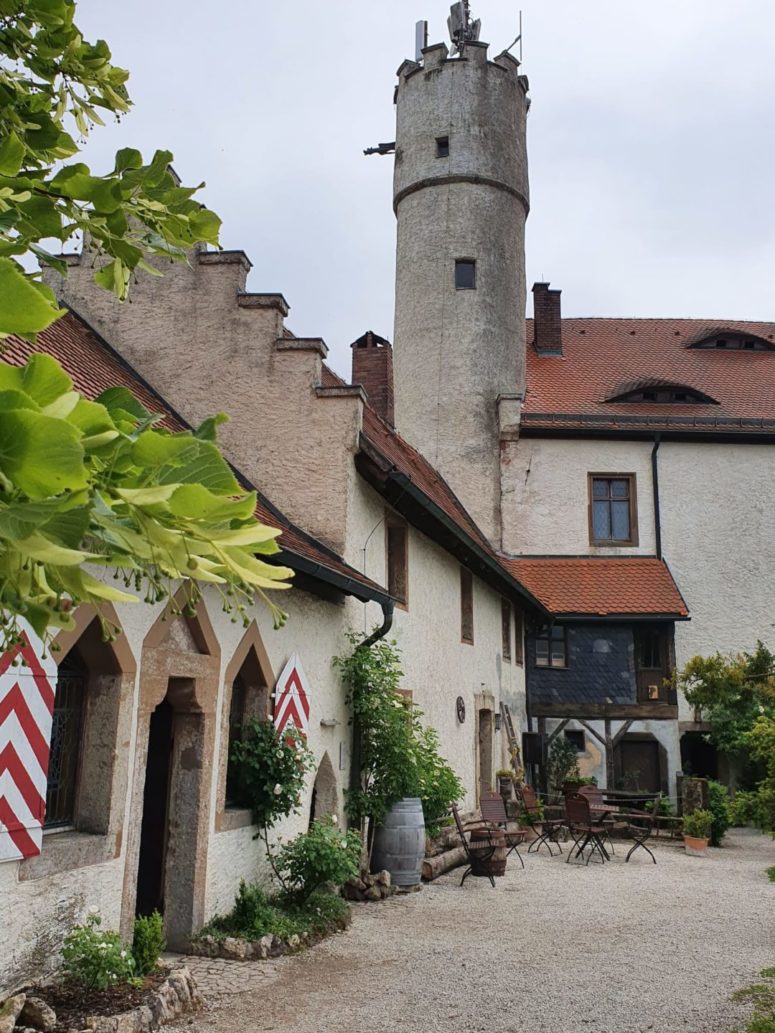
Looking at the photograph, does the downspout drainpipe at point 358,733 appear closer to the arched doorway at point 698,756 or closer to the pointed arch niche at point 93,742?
the pointed arch niche at point 93,742

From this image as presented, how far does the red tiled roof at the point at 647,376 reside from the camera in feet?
71.7

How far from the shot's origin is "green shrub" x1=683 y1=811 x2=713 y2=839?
15750mm

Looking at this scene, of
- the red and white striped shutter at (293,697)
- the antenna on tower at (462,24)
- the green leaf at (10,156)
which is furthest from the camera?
the antenna on tower at (462,24)

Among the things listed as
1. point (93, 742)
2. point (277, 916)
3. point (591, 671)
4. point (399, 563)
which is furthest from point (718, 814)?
point (93, 742)

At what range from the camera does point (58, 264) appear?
228 cm

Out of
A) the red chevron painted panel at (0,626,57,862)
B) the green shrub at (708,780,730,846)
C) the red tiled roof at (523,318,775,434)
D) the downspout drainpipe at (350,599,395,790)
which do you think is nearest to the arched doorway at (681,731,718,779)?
the green shrub at (708,780,730,846)

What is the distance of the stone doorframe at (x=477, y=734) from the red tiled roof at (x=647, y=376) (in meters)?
7.62

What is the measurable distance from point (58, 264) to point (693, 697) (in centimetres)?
1699

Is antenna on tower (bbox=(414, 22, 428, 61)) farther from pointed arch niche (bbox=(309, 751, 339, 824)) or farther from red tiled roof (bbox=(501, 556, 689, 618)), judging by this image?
pointed arch niche (bbox=(309, 751, 339, 824))

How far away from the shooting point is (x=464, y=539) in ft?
41.8

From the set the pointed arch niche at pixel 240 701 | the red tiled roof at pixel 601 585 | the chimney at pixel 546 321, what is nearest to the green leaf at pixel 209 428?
the pointed arch niche at pixel 240 701

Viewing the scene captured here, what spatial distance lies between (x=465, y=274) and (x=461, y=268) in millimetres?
168

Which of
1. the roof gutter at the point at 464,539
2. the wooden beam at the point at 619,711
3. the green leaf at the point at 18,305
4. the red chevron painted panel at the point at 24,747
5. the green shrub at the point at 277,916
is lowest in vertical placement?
the green shrub at the point at 277,916

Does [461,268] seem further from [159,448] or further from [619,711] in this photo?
[159,448]
